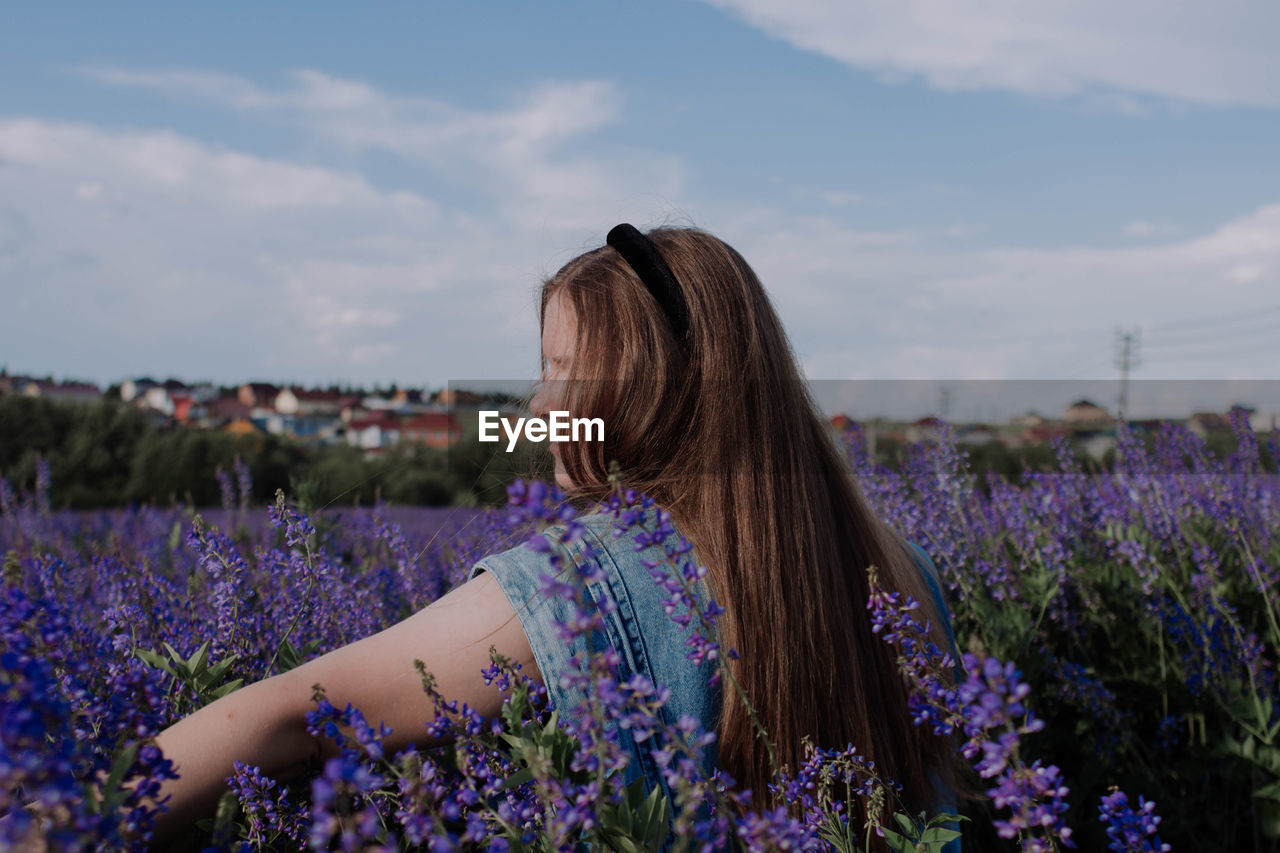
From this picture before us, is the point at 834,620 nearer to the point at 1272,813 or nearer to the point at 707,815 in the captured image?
the point at 707,815

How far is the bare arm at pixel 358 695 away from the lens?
116 cm

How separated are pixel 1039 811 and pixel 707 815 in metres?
0.43

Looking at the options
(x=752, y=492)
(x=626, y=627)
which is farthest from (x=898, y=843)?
(x=752, y=492)

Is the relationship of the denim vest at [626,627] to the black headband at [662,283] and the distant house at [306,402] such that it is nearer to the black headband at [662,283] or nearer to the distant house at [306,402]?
the black headband at [662,283]

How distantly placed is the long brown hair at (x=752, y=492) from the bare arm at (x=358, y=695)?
1.25ft

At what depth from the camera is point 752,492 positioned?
5.49 ft

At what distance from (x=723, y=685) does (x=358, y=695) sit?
1.90 ft

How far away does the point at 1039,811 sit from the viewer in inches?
35.3

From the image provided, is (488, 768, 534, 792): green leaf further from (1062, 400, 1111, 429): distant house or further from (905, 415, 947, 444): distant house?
(1062, 400, 1111, 429): distant house

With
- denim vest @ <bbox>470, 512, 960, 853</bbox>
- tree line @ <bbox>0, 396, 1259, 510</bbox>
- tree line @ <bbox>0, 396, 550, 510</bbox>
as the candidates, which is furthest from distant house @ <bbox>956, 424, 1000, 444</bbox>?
tree line @ <bbox>0, 396, 550, 510</bbox>

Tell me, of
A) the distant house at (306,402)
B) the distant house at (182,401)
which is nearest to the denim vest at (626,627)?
the distant house at (182,401)

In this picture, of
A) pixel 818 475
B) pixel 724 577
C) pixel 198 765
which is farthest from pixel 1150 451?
pixel 198 765

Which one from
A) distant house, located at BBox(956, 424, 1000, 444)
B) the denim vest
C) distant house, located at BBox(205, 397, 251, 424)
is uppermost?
distant house, located at BBox(956, 424, 1000, 444)

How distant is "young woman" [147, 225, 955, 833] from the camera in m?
1.30
